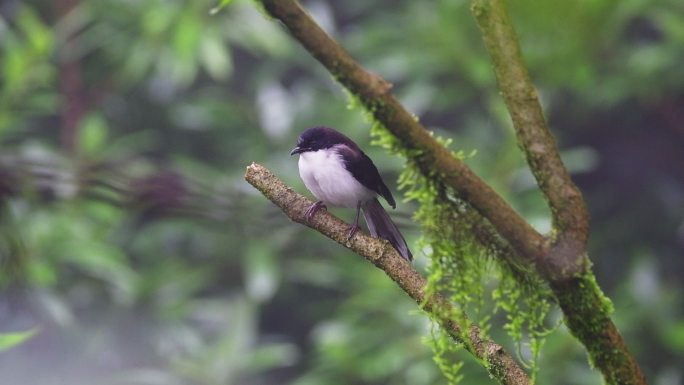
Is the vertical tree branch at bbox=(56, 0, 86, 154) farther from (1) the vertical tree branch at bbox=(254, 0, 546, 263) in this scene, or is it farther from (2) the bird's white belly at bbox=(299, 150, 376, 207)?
(1) the vertical tree branch at bbox=(254, 0, 546, 263)

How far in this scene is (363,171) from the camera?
996 mm

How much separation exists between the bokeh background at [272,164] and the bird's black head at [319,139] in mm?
1112

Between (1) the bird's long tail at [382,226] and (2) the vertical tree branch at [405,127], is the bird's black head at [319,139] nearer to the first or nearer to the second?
(1) the bird's long tail at [382,226]

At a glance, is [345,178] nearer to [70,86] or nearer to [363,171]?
[363,171]

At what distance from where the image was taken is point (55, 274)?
255 centimetres

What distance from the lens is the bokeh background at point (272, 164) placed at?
2.47 meters

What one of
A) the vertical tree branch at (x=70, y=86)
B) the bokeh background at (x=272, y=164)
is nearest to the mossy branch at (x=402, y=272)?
the bokeh background at (x=272, y=164)

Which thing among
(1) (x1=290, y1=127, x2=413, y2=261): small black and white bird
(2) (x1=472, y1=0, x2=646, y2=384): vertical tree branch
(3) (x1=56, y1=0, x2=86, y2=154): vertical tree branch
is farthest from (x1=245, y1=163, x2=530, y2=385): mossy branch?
(3) (x1=56, y1=0, x2=86, y2=154): vertical tree branch

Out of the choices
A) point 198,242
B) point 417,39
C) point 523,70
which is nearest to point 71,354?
point 198,242

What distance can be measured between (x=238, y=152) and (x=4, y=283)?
2.94ft

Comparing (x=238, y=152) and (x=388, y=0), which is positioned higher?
(x=388, y=0)

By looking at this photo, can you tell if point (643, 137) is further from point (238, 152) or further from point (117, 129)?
point (117, 129)

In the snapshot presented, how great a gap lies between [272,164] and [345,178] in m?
1.62

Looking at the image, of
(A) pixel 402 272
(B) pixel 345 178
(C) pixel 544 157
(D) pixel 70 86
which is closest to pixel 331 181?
(B) pixel 345 178
